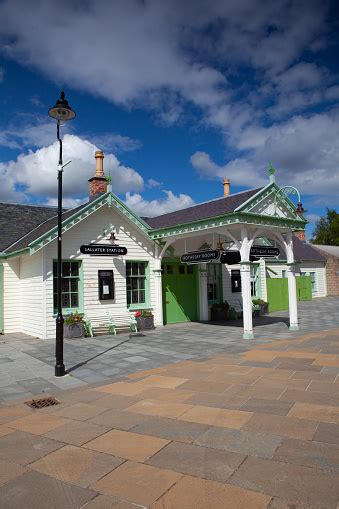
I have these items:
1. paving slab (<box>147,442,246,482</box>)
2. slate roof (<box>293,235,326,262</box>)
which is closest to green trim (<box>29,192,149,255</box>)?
paving slab (<box>147,442,246,482</box>)

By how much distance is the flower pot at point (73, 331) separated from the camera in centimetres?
1320

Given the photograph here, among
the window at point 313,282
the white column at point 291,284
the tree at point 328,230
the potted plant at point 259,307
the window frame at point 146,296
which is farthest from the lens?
the tree at point 328,230

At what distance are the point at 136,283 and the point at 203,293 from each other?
3525 millimetres

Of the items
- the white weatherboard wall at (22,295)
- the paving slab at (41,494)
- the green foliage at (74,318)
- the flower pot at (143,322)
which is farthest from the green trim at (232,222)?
the paving slab at (41,494)

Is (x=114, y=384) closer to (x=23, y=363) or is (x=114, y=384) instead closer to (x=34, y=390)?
(x=34, y=390)

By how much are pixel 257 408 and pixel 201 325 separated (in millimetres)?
10663

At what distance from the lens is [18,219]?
Answer: 17812 mm

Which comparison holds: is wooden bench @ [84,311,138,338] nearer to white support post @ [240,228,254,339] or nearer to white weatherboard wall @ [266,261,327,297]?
white support post @ [240,228,254,339]

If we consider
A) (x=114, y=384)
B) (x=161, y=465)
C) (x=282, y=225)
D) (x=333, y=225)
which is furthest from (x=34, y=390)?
(x=333, y=225)

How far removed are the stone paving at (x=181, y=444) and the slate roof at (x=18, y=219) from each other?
1066 centimetres

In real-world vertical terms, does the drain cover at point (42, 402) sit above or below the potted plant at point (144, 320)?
below

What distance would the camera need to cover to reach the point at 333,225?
58000mm

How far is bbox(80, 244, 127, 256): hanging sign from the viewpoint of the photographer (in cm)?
1386

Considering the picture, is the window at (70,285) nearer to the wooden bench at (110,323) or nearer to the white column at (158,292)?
the wooden bench at (110,323)
